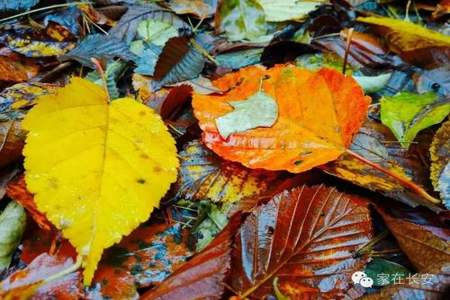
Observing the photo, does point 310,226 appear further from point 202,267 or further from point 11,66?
point 11,66

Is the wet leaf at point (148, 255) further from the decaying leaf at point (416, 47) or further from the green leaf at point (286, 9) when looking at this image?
the green leaf at point (286, 9)

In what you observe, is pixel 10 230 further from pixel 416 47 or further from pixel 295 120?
pixel 416 47

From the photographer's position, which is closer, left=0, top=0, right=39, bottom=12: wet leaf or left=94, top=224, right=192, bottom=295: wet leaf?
left=94, top=224, right=192, bottom=295: wet leaf

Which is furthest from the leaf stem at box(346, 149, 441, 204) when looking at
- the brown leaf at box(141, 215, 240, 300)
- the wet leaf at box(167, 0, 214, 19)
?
the wet leaf at box(167, 0, 214, 19)

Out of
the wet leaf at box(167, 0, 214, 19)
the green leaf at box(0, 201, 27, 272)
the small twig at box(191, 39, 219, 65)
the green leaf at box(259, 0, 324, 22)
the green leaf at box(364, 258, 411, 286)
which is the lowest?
the green leaf at box(0, 201, 27, 272)

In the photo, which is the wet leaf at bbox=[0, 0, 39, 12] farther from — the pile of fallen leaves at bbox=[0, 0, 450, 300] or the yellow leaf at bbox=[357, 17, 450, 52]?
the yellow leaf at bbox=[357, 17, 450, 52]

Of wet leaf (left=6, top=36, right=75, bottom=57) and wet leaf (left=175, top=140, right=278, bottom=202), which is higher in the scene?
wet leaf (left=6, top=36, right=75, bottom=57)

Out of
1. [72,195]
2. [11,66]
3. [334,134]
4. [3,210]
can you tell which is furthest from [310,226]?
[11,66]

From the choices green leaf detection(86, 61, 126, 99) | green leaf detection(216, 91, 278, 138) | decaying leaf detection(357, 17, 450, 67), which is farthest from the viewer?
decaying leaf detection(357, 17, 450, 67)
